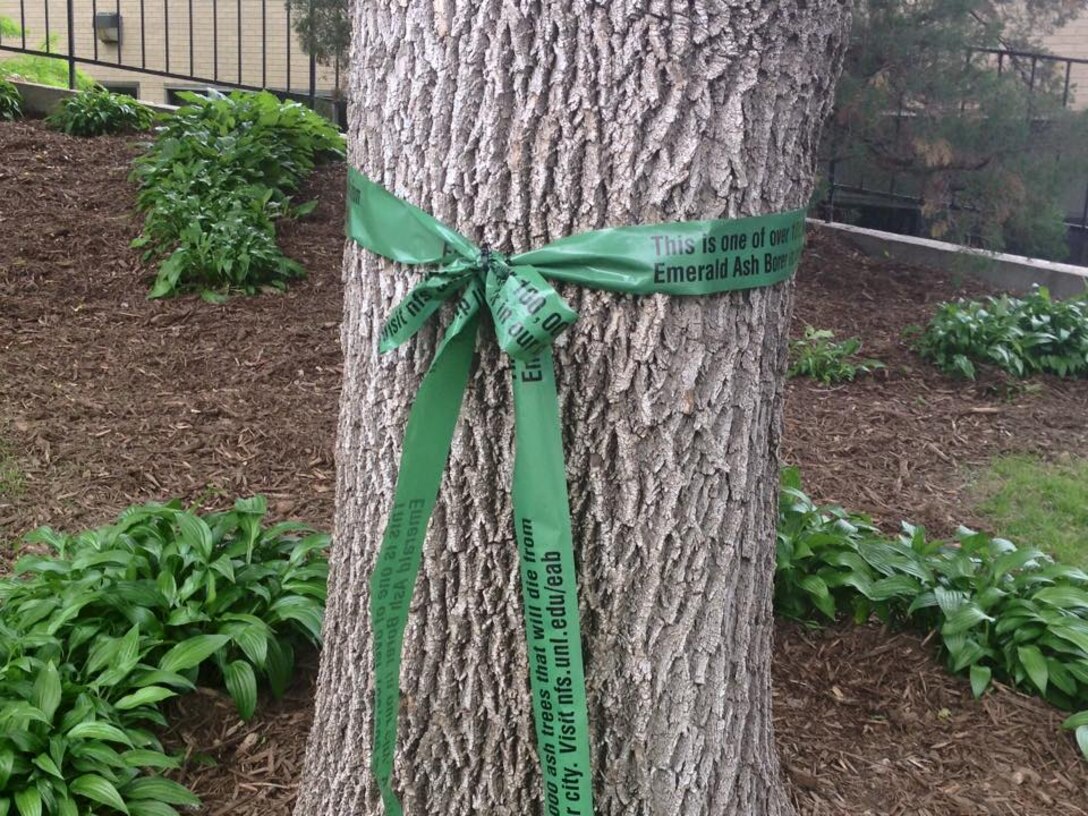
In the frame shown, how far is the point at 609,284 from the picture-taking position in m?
1.76

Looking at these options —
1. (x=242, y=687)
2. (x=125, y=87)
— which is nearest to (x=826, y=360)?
(x=242, y=687)

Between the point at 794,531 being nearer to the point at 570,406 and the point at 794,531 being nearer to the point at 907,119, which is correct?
the point at 570,406

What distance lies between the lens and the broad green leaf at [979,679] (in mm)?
3088

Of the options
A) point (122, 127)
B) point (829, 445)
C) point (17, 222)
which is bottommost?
point (829, 445)

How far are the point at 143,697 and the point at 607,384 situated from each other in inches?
57.7

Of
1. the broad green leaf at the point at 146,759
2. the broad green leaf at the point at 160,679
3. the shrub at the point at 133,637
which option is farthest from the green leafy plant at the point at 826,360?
the broad green leaf at the point at 146,759

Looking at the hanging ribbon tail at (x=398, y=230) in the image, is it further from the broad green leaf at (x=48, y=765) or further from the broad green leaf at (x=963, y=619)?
the broad green leaf at (x=963, y=619)

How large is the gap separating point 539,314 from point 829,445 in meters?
3.88

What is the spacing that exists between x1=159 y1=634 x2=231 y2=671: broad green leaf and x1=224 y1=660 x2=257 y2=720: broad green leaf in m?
0.07

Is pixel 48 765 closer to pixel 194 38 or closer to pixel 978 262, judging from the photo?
pixel 978 262

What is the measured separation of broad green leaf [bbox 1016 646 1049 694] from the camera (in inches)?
121

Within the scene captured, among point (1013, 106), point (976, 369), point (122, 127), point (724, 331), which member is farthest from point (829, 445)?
point (122, 127)

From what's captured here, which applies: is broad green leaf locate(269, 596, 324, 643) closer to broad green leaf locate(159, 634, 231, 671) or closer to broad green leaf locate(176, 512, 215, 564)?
broad green leaf locate(159, 634, 231, 671)

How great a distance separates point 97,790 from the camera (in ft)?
7.97
